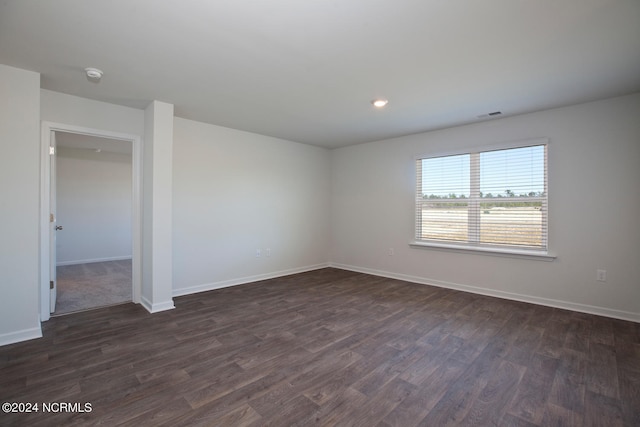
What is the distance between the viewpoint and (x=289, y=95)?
10.9 feet

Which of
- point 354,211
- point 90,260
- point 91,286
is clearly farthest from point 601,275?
point 90,260

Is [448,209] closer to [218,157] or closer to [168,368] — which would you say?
[218,157]

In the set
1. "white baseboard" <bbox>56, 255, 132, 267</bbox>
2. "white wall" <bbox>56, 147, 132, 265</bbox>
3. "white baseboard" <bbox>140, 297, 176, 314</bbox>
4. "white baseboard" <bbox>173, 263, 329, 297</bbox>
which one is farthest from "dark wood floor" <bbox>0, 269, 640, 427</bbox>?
"white wall" <bbox>56, 147, 132, 265</bbox>

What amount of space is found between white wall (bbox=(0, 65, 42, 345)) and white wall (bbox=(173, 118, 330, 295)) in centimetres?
149

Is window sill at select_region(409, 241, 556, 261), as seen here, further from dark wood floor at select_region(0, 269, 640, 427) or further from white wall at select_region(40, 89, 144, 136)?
white wall at select_region(40, 89, 144, 136)

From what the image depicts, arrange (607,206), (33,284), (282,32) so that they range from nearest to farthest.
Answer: (282,32) → (33,284) → (607,206)

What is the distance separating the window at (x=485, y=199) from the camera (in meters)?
3.88

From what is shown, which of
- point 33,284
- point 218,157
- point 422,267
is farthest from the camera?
point 422,267

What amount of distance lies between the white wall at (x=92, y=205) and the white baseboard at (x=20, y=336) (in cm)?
447

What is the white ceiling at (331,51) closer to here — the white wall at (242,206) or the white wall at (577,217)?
the white wall at (577,217)

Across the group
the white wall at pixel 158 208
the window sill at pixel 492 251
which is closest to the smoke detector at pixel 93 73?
the white wall at pixel 158 208

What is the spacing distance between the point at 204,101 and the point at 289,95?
3.44 ft

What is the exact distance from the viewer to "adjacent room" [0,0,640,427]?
195 cm

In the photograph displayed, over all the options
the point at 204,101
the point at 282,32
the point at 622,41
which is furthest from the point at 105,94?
the point at 622,41
